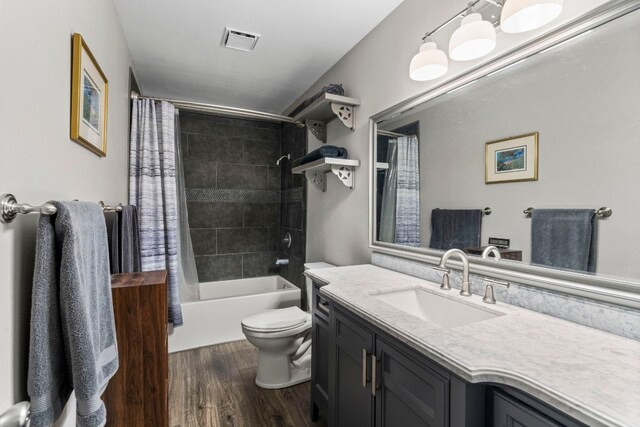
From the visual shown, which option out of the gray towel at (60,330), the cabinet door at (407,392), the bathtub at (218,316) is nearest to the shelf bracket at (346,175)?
the cabinet door at (407,392)

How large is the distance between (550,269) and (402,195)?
0.87 metres

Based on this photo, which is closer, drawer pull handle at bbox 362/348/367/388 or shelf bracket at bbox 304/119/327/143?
drawer pull handle at bbox 362/348/367/388

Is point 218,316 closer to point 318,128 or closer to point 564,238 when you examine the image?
point 318,128

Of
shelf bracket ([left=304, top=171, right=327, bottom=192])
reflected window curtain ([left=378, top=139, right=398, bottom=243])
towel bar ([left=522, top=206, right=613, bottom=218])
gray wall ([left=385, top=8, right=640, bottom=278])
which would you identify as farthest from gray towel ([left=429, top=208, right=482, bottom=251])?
shelf bracket ([left=304, top=171, right=327, bottom=192])

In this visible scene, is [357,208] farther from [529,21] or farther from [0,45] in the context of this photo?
[0,45]

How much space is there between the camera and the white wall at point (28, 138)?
2.37 ft

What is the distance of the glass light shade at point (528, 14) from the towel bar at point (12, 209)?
148cm

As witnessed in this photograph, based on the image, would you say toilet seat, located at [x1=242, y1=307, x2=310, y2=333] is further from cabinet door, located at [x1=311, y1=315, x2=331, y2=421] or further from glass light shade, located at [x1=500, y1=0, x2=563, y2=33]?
glass light shade, located at [x1=500, y1=0, x2=563, y2=33]

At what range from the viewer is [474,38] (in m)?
1.19

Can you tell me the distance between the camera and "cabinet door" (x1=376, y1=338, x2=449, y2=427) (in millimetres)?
858

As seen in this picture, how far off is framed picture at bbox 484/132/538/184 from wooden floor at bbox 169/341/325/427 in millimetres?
1633

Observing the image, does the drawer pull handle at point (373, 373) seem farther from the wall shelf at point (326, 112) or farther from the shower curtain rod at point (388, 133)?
the wall shelf at point (326, 112)

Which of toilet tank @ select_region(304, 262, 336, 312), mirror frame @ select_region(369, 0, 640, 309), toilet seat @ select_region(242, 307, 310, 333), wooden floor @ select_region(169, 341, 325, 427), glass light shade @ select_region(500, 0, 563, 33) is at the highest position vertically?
glass light shade @ select_region(500, 0, 563, 33)

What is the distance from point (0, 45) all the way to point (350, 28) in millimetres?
1837
